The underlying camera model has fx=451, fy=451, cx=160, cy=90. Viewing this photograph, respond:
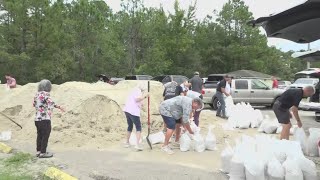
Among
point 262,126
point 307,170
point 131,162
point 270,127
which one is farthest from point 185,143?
point 262,126

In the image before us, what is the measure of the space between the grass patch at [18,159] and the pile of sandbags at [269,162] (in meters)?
4.06

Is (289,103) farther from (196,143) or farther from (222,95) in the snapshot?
(222,95)

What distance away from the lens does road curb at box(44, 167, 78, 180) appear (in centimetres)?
685

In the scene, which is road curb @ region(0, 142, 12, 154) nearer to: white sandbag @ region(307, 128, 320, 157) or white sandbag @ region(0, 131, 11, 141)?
white sandbag @ region(0, 131, 11, 141)

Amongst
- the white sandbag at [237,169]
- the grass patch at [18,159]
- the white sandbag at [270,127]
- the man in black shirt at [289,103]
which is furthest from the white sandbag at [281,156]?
the white sandbag at [270,127]

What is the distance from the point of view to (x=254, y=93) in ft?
68.1

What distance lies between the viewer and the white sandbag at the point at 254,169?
612 cm

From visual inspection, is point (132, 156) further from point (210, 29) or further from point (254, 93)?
point (210, 29)

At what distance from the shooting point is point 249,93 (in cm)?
2075

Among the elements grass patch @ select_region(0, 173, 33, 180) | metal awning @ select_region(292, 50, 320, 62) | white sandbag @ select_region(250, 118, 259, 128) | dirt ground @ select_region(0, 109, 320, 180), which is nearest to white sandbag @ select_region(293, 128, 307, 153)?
dirt ground @ select_region(0, 109, 320, 180)

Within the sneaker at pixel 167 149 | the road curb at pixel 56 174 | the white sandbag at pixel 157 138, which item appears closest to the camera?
the road curb at pixel 56 174

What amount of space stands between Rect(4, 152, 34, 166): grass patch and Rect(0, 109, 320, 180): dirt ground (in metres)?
0.41

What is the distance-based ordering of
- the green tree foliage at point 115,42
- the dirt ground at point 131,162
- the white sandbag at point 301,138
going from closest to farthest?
the dirt ground at point 131,162 < the white sandbag at point 301,138 < the green tree foliage at point 115,42

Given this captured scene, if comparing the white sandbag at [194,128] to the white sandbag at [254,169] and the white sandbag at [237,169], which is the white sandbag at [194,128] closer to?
the white sandbag at [237,169]
